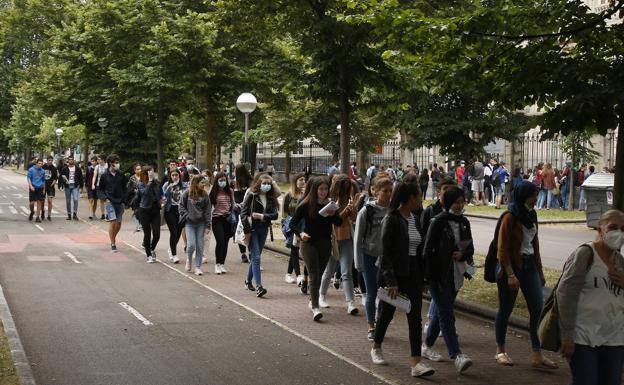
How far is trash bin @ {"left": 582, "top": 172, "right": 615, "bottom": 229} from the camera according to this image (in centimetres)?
2255

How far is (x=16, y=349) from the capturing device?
8.59 metres

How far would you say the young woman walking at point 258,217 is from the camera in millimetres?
12859

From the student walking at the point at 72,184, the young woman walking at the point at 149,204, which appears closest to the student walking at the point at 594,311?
the young woman walking at the point at 149,204

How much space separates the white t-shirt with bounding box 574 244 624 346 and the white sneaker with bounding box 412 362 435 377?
240cm

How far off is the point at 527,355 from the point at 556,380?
1071 mm

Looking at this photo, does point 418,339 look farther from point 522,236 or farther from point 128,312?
point 128,312

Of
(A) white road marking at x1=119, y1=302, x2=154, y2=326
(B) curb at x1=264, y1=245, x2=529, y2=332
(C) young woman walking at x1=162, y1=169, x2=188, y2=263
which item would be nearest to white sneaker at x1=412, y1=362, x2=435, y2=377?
(B) curb at x1=264, y1=245, x2=529, y2=332

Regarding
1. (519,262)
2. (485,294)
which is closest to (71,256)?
(485,294)

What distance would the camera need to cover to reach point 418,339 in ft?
26.4

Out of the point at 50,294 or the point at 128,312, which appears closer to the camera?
the point at 128,312

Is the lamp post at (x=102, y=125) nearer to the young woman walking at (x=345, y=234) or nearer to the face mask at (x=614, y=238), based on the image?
the young woman walking at (x=345, y=234)

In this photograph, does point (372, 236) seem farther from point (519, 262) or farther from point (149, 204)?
point (149, 204)

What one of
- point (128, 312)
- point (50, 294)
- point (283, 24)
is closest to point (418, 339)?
point (128, 312)

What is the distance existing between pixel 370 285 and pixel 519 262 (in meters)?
1.87
